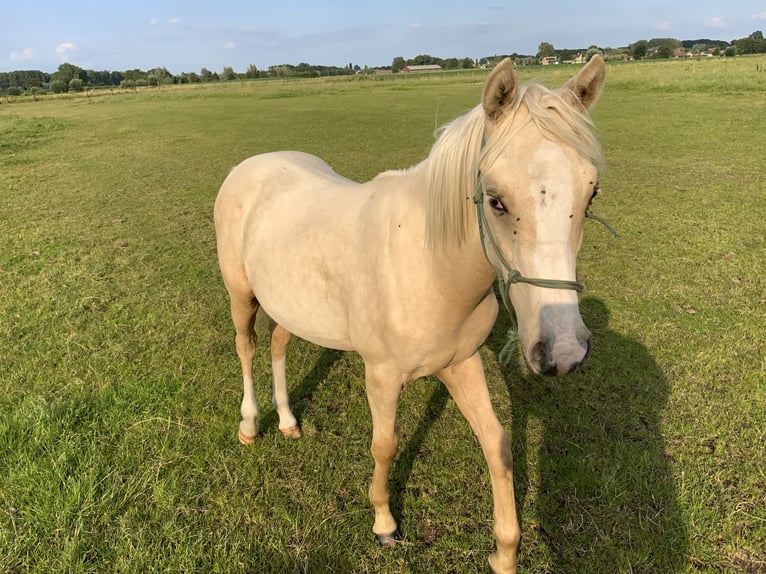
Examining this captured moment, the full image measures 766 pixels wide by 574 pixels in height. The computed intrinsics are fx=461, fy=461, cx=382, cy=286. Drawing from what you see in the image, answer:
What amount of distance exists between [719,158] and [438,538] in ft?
37.4

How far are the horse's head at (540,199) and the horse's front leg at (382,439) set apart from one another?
34.1 inches

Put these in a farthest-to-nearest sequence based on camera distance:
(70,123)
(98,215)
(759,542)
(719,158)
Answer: (70,123) → (719,158) → (98,215) → (759,542)

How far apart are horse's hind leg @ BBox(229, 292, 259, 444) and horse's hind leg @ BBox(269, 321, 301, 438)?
0.16m

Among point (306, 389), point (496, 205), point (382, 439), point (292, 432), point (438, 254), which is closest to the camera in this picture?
point (496, 205)

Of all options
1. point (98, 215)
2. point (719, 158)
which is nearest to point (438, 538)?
point (98, 215)

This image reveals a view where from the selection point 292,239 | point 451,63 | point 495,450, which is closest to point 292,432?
point 292,239

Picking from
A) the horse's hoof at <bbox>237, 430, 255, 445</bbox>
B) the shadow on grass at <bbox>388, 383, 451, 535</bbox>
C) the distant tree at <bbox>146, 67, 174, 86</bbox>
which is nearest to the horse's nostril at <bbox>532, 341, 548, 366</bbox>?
the shadow on grass at <bbox>388, 383, 451, 535</bbox>

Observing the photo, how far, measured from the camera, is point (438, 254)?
5.89 feet

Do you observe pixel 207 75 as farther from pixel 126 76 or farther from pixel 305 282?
pixel 305 282

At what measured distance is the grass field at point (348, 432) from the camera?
231 centimetres

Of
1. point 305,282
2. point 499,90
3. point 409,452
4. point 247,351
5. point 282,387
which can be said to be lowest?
point 409,452

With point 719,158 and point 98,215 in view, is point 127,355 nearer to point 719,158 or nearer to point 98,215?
point 98,215

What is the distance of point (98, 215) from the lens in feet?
26.1

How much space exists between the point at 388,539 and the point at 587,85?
224cm
